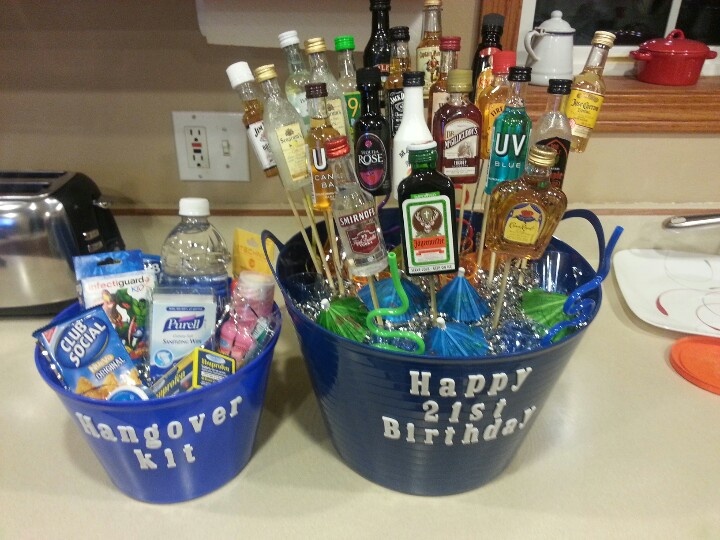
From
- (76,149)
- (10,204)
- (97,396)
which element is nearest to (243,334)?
(97,396)

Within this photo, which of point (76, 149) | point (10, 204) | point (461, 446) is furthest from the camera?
point (76, 149)

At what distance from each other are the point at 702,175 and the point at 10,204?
127cm

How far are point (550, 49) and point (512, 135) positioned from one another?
0.53m

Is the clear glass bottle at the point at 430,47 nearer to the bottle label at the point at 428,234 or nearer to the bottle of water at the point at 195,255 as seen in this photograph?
the bottle label at the point at 428,234

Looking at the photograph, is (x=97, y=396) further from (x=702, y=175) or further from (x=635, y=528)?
(x=702, y=175)

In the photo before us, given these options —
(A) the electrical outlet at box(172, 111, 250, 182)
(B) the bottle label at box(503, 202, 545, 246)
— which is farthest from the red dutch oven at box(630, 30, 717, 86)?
(A) the electrical outlet at box(172, 111, 250, 182)

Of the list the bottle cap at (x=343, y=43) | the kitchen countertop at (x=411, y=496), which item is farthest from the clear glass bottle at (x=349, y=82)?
the kitchen countertop at (x=411, y=496)

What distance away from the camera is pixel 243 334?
0.73 m

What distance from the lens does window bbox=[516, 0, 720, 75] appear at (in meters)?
1.28

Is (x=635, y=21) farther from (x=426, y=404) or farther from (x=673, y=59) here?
(x=426, y=404)

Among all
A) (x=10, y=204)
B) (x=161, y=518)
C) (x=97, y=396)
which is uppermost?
(x=10, y=204)

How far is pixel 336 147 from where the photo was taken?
62cm

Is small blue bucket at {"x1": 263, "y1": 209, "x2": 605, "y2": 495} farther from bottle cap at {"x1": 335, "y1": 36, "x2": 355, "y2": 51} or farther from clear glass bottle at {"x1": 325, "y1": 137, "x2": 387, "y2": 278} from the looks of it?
bottle cap at {"x1": 335, "y1": 36, "x2": 355, "y2": 51}

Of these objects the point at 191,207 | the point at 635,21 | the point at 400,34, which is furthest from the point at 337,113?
the point at 635,21
